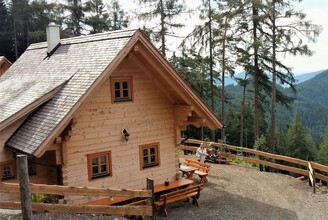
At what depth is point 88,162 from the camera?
1291 cm

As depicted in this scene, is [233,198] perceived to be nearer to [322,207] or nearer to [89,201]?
[322,207]

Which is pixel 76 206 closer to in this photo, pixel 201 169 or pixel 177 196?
pixel 177 196

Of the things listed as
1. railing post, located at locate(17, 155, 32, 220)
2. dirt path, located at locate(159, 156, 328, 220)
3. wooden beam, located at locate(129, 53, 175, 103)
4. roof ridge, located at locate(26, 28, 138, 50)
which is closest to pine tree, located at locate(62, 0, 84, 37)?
roof ridge, located at locate(26, 28, 138, 50)

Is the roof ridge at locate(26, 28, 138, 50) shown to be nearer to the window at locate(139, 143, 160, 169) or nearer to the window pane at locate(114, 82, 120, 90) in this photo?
the window pane at locate(114, 82, 120, 90)

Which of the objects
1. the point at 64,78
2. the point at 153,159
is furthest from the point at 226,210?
the point at 64,78

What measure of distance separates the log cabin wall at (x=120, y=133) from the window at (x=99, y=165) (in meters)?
0.14

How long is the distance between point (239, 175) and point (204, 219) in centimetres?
656

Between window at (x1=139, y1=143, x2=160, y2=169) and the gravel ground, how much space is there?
5.88 feet

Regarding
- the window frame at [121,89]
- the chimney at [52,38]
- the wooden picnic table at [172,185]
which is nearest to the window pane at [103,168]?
the wooden picnic table at [172,185]

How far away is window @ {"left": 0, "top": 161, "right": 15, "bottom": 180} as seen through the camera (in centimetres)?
1243

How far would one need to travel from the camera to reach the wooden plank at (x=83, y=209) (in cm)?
893

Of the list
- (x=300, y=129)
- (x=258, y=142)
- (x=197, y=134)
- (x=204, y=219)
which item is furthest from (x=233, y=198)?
(x=300, y=129)

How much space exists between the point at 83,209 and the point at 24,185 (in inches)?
95.9

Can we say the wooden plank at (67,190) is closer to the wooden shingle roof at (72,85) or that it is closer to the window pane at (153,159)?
the wooden shingle roof at (72,85)
